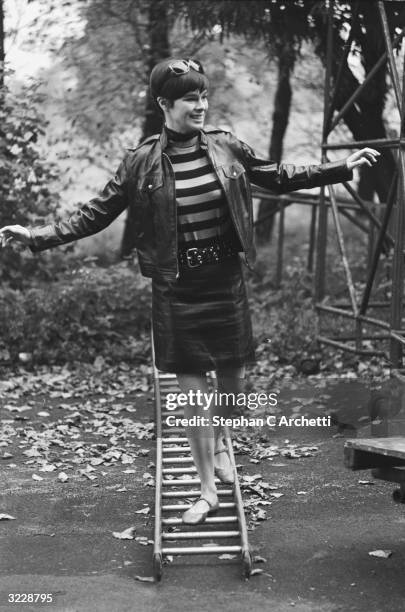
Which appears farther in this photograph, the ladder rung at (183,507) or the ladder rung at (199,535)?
the ladder rung at (183,507)

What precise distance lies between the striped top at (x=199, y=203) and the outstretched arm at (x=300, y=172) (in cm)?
27

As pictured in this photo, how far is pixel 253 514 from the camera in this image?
5.48 metres

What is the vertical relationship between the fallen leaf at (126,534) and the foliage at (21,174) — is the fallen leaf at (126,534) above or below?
below

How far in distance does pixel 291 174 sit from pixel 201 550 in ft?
6.33

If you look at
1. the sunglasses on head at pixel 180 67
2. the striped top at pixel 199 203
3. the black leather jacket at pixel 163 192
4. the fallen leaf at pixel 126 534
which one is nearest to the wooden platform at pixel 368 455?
the black leather jacket at pixel 163 192

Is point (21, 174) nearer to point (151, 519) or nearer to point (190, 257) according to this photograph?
point (151, 519)

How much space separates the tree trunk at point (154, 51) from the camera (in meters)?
15.1

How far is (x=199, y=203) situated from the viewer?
186 inches

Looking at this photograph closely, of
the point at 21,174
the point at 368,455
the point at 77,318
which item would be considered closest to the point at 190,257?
the point at 368,455

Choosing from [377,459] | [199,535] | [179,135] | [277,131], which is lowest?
[277,131]

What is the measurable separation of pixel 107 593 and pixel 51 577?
36 centimetres

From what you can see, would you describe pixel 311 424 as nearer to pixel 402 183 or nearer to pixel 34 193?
pixel 402 183

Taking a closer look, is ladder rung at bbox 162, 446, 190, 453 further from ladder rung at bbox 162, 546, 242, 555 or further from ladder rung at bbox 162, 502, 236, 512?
ladder rung at bbox 162, 546, 242, 555

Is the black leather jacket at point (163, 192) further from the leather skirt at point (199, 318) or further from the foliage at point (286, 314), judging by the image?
the foliage at point (286, 314)
